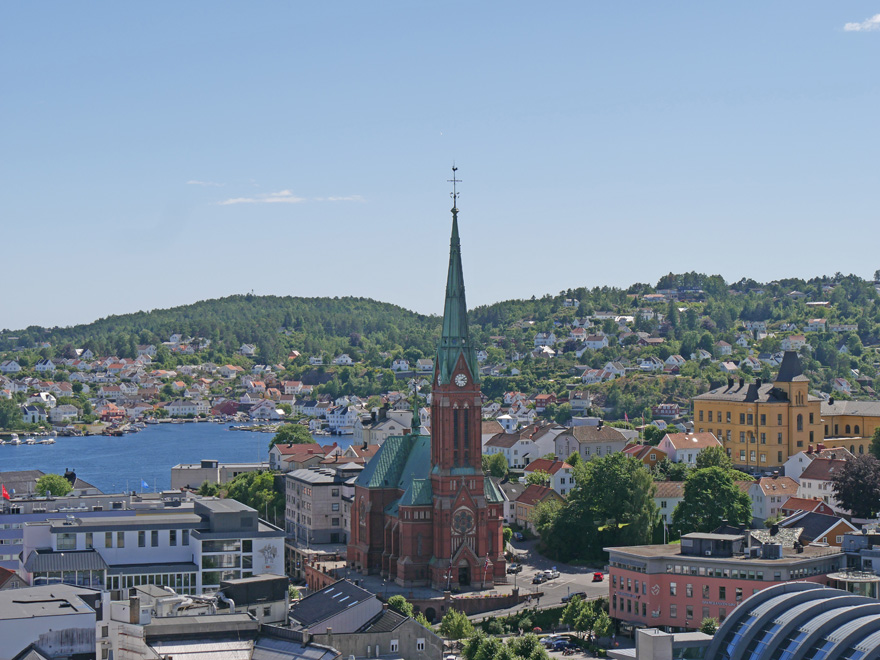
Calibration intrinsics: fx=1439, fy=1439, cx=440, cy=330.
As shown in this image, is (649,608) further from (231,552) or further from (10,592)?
(10,592)

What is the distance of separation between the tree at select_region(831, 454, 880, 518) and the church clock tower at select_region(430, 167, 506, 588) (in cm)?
2054

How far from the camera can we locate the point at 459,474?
77.6m

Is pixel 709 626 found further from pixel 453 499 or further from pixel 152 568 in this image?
pixel 152 568

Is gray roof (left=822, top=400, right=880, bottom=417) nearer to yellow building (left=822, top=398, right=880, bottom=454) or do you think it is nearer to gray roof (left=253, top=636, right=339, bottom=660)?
yellow building (left=822, top=398, right=880, bottom=454)

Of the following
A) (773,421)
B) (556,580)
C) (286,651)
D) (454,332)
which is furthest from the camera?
(773,421)

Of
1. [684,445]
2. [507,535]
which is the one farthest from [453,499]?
[684,445]

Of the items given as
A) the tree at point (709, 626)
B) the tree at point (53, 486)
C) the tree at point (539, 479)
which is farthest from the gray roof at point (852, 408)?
the tree at point (53, 486)

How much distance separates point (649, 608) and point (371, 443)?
7103 centimetres

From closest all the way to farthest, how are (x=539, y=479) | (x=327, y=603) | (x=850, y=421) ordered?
(x=327, y=603), (x=539, y=479), (x=850, y=421)

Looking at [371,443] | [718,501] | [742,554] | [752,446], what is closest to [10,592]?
[742,554]

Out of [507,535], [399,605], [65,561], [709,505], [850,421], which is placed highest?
[850,421]

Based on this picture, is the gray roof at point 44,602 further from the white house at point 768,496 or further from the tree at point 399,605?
the white house at point 768,496

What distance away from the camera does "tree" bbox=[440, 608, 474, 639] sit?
65.1 m

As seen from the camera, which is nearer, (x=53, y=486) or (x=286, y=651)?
(x=286, y=651)
